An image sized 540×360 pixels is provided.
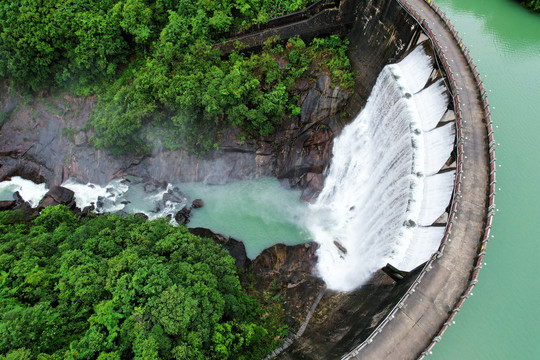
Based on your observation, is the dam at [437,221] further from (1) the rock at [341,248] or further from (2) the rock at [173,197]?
(2) the rock at [173,197]

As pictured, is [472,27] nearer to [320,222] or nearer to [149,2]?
[320,222]

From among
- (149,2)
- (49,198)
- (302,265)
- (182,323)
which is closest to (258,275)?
(302,265)

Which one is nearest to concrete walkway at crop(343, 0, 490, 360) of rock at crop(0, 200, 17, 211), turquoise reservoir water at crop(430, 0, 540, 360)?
turquoise reservoir water at crop(430, 0, 540, 360)

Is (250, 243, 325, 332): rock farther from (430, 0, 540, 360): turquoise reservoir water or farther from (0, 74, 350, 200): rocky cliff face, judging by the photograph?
(430, 0, 540, 360): turquoise reservoir water

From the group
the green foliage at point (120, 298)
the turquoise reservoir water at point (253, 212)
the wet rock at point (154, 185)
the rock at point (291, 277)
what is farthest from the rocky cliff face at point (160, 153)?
the green foliage at point (120, 298)

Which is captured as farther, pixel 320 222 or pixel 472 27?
pixel 472 27

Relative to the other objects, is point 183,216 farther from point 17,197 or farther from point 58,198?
point 17,197
